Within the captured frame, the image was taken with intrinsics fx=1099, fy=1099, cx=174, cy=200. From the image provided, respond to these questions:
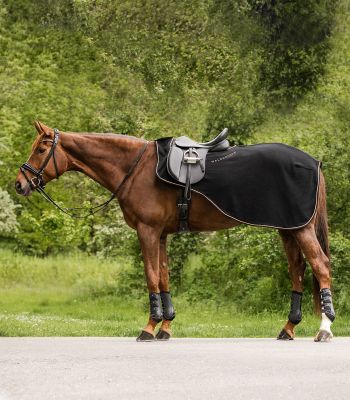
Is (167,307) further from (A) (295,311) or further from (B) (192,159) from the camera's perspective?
(B) (192,159)

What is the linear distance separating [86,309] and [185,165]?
10.8m

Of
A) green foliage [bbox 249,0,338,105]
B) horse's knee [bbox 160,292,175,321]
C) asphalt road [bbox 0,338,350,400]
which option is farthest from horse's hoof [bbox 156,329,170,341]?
green foliage [bbox 249,0,338,105]

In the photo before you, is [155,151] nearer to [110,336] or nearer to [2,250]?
[110,336]

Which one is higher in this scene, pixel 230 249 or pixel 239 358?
pixel 239 358

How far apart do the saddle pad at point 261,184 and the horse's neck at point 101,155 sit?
441 millimetres

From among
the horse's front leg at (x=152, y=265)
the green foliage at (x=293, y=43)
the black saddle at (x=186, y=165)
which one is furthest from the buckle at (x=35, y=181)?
the green foliage at (x=293, y=43)

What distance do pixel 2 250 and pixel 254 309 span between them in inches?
576

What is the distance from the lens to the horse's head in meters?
13.2

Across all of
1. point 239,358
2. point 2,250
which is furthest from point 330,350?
point 2,250

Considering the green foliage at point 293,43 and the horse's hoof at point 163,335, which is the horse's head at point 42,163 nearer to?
the horse's hoof at point 163,335

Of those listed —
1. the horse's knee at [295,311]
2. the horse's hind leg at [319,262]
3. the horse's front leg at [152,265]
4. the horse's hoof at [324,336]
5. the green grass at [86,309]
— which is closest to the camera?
the horse's hoof at [324,336]

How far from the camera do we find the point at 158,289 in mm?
13102

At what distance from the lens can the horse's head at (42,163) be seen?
519 inches

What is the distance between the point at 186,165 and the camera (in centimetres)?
1304
